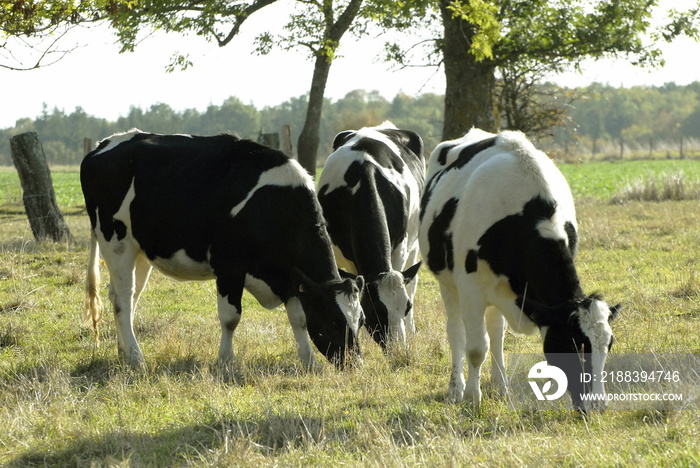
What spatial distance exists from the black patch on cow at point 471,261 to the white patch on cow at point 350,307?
1312mm

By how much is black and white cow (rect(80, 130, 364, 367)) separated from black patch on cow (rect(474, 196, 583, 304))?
1.56 meters

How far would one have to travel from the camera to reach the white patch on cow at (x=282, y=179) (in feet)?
24.1

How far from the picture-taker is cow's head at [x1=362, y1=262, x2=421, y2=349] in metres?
7.59

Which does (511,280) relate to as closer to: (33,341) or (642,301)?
(642,301)

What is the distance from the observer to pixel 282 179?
291 inches

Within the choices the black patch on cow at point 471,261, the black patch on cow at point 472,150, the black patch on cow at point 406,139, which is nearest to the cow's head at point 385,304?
the black patch on cow at point 472,150

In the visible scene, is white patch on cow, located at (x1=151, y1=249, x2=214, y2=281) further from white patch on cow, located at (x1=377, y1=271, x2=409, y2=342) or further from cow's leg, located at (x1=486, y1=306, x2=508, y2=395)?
cow's leg, located at (x1=486, y1=306, x2=508, y2=395)

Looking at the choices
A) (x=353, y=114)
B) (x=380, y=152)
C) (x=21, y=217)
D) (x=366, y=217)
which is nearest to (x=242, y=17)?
(x=21, y=217)

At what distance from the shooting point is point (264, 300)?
7.55 m

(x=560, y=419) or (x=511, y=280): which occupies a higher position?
(x=511, y=280)

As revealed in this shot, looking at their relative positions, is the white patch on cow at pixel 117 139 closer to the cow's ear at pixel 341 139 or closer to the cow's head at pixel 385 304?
the cow's head at pixel 385 304

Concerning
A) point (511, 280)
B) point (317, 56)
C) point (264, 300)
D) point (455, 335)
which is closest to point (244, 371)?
point (264, 300)

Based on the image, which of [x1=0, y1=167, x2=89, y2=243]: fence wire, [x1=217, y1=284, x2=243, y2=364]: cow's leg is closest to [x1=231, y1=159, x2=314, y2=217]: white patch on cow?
[x1=217, y1=284, x2=243, y2=364]: cow's leg

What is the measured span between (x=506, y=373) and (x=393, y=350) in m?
1.10
